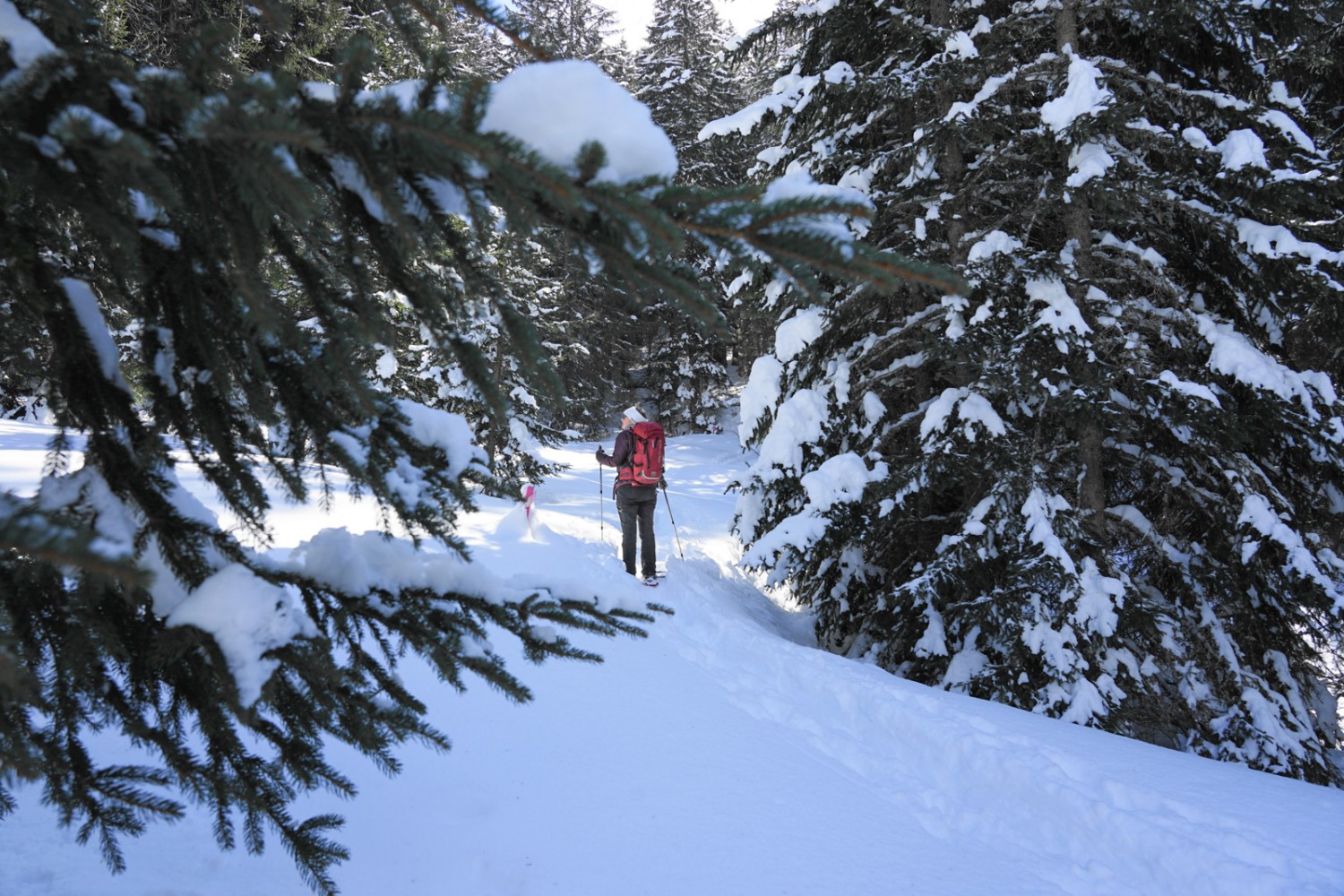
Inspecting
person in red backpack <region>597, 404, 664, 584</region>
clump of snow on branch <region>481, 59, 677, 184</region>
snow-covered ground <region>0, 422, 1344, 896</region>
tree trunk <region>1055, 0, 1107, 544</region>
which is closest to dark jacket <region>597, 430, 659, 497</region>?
person in red backpack <region>597, 404, 664, 584</region>

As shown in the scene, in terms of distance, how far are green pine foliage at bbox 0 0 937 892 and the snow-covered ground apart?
93 centimetres

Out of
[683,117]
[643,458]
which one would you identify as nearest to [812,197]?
[643,458]

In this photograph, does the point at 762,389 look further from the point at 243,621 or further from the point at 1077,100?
the point at 243,621

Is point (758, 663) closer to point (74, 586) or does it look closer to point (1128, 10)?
point (74, 586)

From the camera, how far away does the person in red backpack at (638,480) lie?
334 inches

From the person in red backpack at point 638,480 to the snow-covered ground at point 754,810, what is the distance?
3.17m

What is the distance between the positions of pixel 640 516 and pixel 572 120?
7.55 m

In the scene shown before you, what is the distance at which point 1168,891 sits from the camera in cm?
319

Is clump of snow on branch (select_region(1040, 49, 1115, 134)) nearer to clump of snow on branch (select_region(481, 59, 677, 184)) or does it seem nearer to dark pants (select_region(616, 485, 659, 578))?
dark pants (select_region(616, 485, 659, 578))

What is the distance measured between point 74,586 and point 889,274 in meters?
2.14

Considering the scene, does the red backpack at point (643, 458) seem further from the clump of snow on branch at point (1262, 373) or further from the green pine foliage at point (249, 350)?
the green pine foliage at point (249, 350)

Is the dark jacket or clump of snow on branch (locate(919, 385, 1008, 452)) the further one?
the dark jacket

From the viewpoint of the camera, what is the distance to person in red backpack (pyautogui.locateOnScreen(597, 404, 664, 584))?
848 cm

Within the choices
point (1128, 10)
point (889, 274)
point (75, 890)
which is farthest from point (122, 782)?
point (1128, 10)
